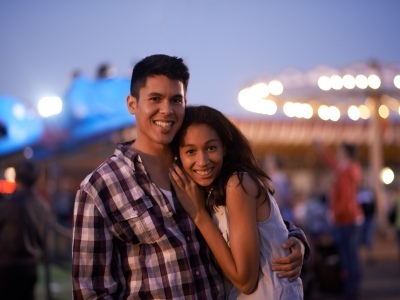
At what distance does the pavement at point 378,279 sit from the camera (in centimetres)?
926

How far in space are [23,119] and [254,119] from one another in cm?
1370

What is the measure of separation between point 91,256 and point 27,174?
3.36 m

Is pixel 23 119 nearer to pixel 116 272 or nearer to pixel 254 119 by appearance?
pixel 116 272

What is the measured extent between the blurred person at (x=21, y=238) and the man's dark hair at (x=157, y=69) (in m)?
2.93

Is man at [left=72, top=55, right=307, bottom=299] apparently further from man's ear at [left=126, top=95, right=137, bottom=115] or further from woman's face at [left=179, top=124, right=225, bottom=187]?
woman's face at [left=179, top=124, right=225, bottom=187]

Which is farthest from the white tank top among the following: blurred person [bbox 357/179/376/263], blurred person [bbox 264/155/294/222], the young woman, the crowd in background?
blurred person [bbox 357/179/376/263]

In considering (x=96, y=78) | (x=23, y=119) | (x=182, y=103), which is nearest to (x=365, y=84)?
(x=96, y=78)

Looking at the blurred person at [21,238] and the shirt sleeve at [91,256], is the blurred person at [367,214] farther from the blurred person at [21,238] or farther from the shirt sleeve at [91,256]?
the shirt sleeve at [91,256]

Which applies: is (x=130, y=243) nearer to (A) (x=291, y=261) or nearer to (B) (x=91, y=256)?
(B) (x=91, y=256)

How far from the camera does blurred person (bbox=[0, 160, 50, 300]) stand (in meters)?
5.40

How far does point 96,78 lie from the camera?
9664 mm

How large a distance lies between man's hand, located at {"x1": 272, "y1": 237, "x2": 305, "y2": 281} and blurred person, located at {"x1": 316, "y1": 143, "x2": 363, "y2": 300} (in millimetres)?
5544

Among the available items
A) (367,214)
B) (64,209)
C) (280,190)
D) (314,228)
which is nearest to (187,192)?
(280,190)

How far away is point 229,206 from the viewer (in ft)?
9.53
